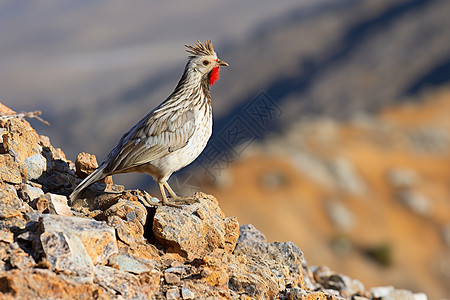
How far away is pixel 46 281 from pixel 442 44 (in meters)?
171

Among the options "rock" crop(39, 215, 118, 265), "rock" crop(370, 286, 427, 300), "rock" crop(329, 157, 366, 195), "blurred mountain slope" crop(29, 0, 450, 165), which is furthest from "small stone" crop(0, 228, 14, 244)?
"blurred mountain slope" crop(29, 0, 450, 165)

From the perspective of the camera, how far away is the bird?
28.5 ft

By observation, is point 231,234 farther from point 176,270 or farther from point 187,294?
point 187,294

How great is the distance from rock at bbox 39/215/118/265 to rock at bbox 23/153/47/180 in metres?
2.58

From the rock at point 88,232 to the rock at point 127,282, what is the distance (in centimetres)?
19

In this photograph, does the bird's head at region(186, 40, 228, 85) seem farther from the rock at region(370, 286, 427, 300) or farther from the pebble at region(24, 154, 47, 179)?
the rock at region(370, 286, 427, 300)

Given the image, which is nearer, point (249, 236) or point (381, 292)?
point (249, 236)

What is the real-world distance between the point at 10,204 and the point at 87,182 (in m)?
1.49

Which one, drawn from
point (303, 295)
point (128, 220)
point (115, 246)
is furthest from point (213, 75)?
point (303, 295)

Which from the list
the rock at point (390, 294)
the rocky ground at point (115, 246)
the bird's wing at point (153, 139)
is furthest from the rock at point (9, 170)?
the rock at point (390, 294)

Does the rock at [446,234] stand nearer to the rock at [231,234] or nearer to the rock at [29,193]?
the rock at [231,234]

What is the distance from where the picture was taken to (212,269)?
7.03 m

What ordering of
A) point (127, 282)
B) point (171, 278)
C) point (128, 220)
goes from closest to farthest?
1. point (127, 282)
2. point (171, 278)
3. point (128, 220)

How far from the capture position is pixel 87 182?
8.39m
